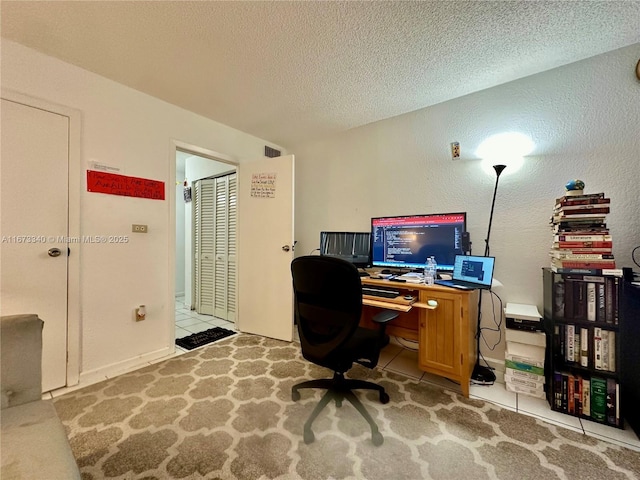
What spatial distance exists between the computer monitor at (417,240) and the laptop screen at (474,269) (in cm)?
9

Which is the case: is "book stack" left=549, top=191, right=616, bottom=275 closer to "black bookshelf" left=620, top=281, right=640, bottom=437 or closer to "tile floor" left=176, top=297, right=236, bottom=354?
"black bookshelf" left=620, top=281, right=640, bottom=437

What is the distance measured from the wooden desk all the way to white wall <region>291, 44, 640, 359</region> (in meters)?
0.56

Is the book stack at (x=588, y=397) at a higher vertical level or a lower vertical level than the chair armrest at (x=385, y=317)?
lower

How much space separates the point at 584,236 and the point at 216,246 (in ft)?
11.8

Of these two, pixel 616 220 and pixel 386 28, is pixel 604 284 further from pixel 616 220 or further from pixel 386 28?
pixel 386 28

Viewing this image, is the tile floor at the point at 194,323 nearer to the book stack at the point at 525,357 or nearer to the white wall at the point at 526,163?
the white wall at the point at 526,163

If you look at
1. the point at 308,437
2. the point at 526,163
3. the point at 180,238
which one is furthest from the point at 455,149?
the point at 180,238

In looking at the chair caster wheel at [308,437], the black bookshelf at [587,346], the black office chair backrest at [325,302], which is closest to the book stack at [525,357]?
the black bookshelf at [587,346]

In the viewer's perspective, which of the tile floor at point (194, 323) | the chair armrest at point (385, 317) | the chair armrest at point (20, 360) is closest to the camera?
the chair armrest at point (20, 360)

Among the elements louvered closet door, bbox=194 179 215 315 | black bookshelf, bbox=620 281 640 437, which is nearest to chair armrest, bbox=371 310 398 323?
black bookshelf, bbox=620 281 640 437

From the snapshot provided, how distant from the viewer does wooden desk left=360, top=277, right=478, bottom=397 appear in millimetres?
1762

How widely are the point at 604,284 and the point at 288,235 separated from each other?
2.38 m

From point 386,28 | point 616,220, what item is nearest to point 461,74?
point 386,28

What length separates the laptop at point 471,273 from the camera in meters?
1.77
